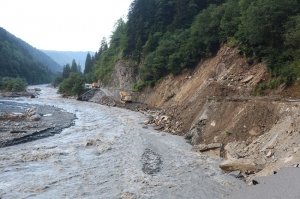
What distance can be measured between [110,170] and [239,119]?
9.05 meters

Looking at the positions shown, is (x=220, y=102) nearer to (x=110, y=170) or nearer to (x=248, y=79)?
(x=248, y=79)

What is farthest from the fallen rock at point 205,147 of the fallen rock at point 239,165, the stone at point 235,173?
the stone at point 235,173

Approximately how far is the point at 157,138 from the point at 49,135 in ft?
29.2

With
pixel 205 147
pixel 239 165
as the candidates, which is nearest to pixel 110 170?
pixel 239 165

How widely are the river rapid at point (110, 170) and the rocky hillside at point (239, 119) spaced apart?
1381mm

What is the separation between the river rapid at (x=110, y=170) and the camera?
34.0 ft

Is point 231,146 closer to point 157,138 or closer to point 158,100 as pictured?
point 157,138

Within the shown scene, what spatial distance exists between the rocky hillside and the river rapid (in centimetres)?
138

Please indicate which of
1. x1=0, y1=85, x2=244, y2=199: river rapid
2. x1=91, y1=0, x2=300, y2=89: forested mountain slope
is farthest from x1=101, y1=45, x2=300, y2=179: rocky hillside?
x1=91, y1=0, x2=300, y2=89: forested mountain slope

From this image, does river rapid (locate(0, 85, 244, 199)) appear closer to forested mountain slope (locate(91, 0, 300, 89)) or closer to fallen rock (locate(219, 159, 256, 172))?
fallen rock (locate(219, 159, 256, 172))

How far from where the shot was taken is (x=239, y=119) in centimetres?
1695

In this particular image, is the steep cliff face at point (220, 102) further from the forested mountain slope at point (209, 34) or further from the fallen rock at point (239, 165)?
the fallen rock at point (239, 165)

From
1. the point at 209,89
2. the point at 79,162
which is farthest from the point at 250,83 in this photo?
the point at 79,162

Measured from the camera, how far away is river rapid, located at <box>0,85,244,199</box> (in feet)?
34.0
